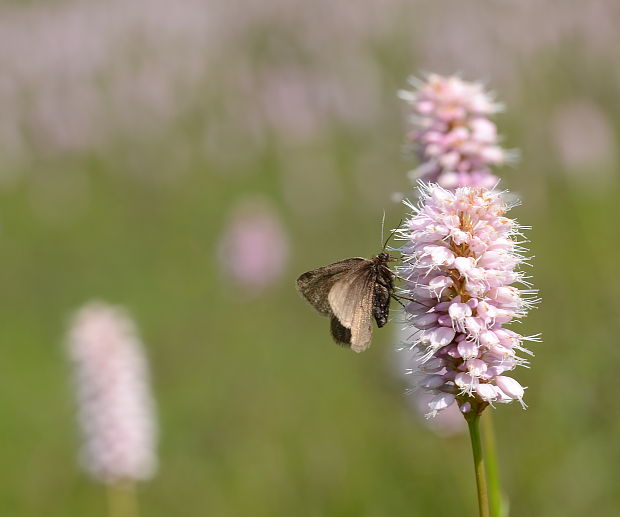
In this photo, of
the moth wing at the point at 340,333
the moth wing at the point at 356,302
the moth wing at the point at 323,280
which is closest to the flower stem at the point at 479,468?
the moth wing at the point at 356,302

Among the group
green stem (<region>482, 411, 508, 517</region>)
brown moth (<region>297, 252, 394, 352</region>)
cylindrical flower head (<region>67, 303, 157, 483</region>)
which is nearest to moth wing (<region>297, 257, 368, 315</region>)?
brown moth (<region>297, 252, 394, 352</region>)

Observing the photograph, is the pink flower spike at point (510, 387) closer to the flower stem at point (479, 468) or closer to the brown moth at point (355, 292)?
the flower stem at point (479, 468)

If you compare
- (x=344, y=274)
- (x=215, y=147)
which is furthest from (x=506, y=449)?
(x=215, y=147)

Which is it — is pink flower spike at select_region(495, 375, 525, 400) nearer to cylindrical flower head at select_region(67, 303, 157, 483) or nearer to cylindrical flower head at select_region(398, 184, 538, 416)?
cylindrical flower head at select_region(398, 184, 538, 416)

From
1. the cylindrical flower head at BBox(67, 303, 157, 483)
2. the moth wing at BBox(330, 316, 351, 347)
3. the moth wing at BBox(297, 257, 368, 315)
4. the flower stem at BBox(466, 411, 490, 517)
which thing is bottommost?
the flower stem at BBox(466, 411, 490, 517)

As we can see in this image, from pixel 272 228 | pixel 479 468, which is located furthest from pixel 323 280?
pixel 272 228

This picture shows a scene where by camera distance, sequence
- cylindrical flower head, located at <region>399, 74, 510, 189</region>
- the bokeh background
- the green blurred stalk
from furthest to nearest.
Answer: the bokeh background < the green blurred stalk < cylindrical flower head, located at <region>399, 74, 510, 189</region>

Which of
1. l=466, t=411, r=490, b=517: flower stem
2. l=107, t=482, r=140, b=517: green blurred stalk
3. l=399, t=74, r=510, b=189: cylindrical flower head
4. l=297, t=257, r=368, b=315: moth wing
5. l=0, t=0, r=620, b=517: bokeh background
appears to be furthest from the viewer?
l=0, t=0, r=620, b=517: bokeh background

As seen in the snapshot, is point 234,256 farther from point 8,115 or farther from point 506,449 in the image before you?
point 8,115
